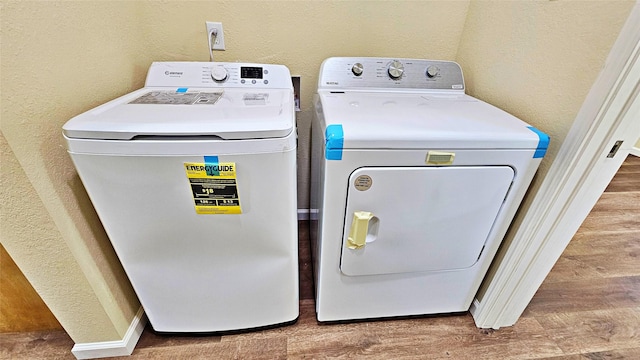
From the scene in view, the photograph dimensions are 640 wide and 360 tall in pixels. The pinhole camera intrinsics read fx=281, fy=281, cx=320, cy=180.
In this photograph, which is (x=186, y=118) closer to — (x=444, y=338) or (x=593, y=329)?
(x=444, y=338)

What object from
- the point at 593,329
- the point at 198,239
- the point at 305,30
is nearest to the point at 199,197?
the point at 198,239

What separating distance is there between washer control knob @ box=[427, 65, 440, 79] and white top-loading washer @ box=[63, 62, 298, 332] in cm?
66

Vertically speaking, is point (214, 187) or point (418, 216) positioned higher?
point (214, 187)

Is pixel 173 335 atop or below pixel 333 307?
below

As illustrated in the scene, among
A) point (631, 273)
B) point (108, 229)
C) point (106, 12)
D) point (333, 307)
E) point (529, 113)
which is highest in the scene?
point (106, 12)

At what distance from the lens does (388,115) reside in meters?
0.92

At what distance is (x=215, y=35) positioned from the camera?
50.4 inches

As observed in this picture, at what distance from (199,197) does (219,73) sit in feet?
2.13

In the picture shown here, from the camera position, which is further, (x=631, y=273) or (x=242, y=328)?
(x=631, y=273)

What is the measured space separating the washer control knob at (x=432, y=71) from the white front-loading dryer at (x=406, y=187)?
0.07 metres

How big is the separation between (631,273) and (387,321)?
4.72 ft

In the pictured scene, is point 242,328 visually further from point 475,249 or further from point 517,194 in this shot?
point 517,194

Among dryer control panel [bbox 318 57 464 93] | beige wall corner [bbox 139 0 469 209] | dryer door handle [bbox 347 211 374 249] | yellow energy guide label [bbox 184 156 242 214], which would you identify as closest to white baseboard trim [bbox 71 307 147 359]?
yellow energy guide label [bbox 184 156 242 214]

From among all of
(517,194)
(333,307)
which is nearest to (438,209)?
(517,194)
